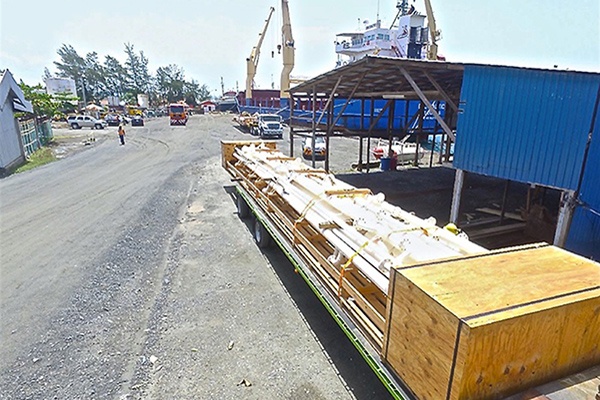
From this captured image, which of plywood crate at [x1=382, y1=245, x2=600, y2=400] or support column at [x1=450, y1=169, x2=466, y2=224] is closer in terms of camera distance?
plywood crate at [x1=382, y1=245, x2=600, y2=400]

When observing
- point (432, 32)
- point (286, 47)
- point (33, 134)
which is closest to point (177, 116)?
point (286, 47)

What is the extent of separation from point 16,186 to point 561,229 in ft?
62.8

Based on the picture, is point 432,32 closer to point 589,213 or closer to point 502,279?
point 589,213

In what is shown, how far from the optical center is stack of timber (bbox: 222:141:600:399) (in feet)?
7.89

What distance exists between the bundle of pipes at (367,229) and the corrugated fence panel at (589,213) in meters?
4.37

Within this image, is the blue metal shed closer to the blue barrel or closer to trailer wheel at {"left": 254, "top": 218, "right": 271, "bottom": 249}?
trailer wheel at {"left": 254, "top": 218, "right": 271, "bottom": 249}

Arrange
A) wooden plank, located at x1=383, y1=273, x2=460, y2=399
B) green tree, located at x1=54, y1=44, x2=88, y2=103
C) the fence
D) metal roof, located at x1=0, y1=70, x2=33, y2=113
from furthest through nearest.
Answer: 1. green tree, located at x1=54, y1=44, x2=88, y2=103
2. the fence
3. metal roof, located at x1=0, y1=70, x2=33, y2=113
4. wooden plank, located at x1=383, y1=273, x2=460, y2=399

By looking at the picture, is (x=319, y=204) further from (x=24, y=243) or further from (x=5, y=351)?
(x=24, y=243)

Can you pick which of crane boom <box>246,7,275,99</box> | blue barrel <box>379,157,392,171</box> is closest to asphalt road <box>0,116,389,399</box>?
blue barrel <box>379,157,392,171</box>

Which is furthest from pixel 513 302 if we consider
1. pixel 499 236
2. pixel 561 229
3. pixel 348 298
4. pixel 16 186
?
pixel 16 186

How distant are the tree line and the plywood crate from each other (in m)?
99.1

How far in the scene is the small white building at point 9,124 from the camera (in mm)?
18808

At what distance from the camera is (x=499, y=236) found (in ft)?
32.5

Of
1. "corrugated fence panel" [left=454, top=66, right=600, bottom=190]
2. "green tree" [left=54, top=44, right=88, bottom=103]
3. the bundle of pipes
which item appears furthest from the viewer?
"green tree" [left=54, top=44, right=88, bottom=103]
